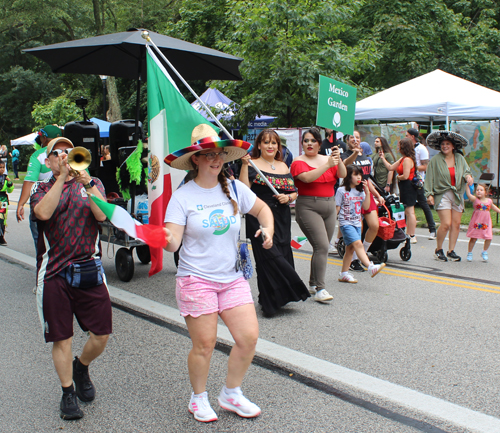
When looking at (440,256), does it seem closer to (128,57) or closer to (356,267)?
(356,267)

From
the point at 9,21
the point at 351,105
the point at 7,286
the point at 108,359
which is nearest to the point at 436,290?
the point at 351,105

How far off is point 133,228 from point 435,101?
12.0 meters

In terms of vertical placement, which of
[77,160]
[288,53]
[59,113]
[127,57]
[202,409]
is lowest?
[202,409]

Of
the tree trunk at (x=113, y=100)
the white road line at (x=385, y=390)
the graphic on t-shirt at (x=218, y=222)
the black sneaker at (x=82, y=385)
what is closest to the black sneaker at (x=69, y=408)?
the black sneaker at (x=82, y=385)

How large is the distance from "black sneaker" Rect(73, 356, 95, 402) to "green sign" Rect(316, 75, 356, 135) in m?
3.60

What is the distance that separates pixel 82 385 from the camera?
372 cm

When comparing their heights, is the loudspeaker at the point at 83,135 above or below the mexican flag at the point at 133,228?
above

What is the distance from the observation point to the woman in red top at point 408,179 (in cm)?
1020

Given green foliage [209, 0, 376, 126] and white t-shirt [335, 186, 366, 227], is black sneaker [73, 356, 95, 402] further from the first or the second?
green foliage [209, 0, 376, 126]

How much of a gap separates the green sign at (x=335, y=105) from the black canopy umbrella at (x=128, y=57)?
2.07 metres

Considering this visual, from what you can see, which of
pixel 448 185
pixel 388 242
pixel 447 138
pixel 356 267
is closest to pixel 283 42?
pixel 447 138

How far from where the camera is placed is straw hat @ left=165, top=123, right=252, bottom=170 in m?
3.34

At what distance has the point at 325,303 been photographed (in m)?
6.05

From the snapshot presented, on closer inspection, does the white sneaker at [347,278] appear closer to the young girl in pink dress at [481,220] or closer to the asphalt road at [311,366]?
the asphalt road at [311,366]
